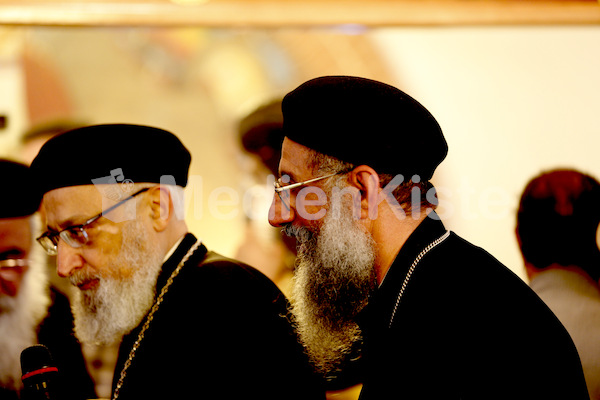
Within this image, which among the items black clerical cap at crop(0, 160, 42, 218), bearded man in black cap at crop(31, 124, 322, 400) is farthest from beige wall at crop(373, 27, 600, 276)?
black clerical cap at crop(0, 160, 42, 218)

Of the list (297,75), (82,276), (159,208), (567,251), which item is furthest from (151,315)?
(567,251)

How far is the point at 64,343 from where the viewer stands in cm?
270

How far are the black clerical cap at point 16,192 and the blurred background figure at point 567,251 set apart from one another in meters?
2.36

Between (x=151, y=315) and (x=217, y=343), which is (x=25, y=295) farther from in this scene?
(x=217, y=343)

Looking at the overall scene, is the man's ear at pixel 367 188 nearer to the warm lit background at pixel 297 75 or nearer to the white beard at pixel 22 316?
the warm lit background at pixel 297 75

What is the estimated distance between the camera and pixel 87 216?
2.07m

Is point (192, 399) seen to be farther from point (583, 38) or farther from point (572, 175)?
point (583, 38)

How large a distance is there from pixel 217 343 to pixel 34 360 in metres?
0.58

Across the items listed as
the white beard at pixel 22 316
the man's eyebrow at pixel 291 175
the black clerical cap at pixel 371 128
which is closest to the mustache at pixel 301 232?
the man's eyebrow at pixel 291 175

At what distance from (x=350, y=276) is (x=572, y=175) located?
1.41 m

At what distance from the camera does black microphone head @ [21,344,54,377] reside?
5.64 ft

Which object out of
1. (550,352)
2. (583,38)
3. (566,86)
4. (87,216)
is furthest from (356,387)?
(583,38)

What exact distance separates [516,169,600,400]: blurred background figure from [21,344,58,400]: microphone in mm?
1887

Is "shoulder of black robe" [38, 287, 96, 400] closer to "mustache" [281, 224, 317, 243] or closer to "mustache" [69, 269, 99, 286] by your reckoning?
"mustache" [69, 269, 99, 286]
